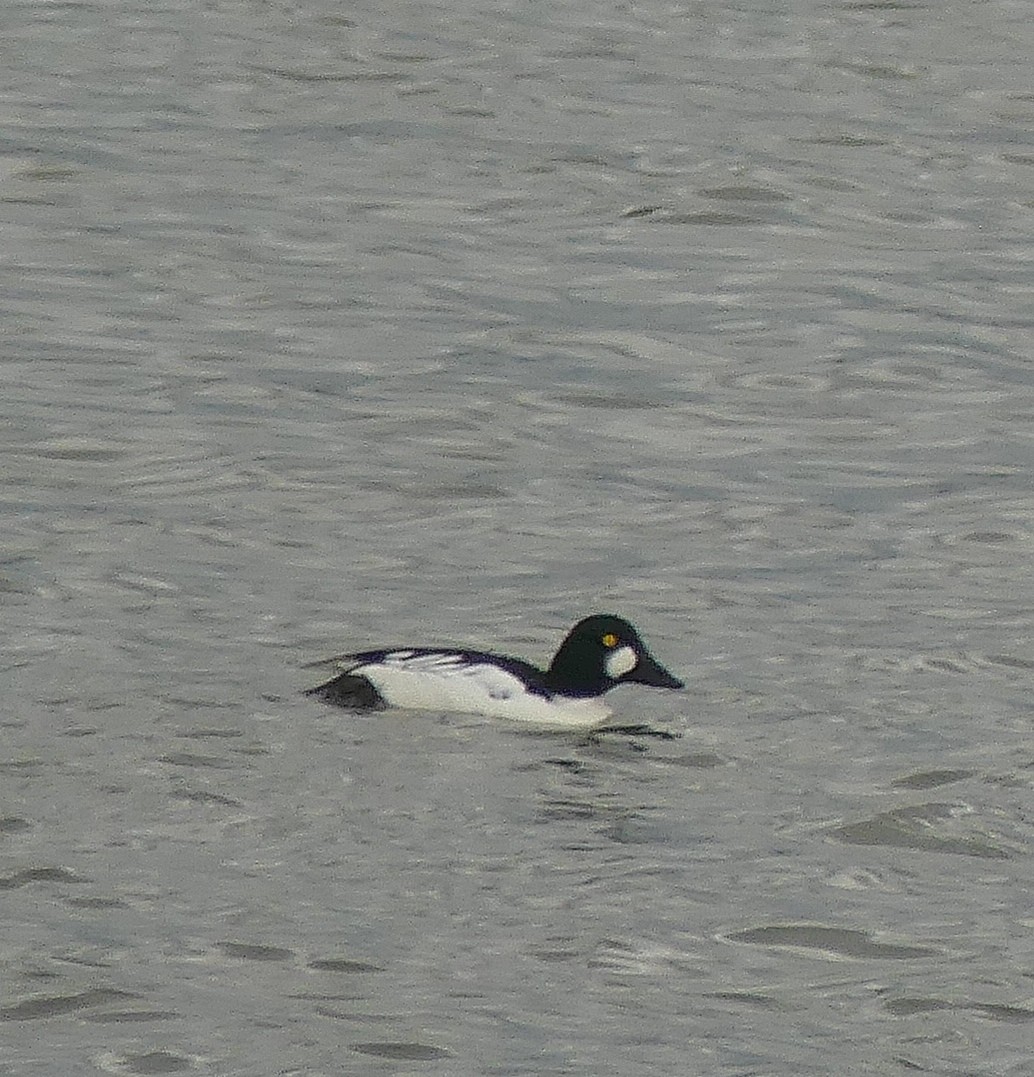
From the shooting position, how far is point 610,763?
12297 mm

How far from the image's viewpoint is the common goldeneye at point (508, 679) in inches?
490

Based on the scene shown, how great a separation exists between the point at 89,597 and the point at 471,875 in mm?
3302

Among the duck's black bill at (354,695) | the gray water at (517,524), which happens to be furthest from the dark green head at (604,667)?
the duck's black bill at (354,695)

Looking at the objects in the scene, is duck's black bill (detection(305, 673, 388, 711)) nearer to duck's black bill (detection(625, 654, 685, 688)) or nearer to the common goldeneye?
the common goldeneye

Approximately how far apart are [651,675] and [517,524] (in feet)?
7.88

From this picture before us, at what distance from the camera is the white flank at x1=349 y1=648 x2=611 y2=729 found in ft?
40.8

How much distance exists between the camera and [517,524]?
15.0 meters

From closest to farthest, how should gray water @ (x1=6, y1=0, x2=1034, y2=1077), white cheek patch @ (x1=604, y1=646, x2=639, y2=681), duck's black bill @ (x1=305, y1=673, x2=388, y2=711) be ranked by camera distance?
1. gray water @ (x1=6, y1=0, x2=1034, y2=1077)
2. duck's black bill @ (x1=305, y1=673, x2=388, y2=711)
3. white cheek patch @ (x1=604, y1=646, x2=639, y2=681)

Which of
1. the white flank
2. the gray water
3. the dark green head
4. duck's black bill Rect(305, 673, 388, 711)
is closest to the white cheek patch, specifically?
the dark green head

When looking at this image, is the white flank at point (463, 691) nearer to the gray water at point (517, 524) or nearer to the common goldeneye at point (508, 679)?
the common goldeneye at point (508, 679)

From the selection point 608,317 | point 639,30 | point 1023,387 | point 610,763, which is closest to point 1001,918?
point 610,763

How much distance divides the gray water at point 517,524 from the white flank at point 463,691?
0.35 feet

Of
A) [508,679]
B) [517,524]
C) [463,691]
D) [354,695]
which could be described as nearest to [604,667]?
[508,679]

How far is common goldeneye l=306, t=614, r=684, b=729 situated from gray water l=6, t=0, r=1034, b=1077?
123 mm
